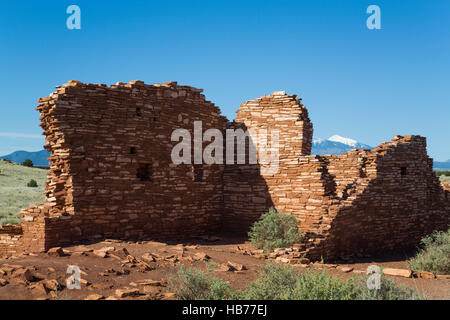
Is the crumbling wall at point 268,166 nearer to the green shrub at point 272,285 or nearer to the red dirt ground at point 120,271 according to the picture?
the red dirt ground at point 120,271

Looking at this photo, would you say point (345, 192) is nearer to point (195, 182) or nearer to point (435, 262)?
point (435, 262)

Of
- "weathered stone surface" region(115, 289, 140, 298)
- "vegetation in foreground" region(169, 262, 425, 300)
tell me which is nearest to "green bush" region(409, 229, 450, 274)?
"vegetation in foreground" region(169, 262, 425, 300)

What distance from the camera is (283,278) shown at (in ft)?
19.7

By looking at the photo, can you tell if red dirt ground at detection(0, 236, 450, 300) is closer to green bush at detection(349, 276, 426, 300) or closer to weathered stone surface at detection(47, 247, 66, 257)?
weathered stone surface at detection(47, 247, 66, 257)

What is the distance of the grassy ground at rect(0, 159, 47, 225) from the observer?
17536 millimetres

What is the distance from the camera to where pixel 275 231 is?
35.1 feet

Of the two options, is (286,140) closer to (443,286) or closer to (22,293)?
(443,286)

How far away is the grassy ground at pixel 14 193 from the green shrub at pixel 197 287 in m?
12.4

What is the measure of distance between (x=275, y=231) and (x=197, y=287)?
5.20 metres

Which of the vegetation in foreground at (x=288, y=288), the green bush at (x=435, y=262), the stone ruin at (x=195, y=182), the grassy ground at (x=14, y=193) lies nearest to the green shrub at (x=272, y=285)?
the vegetation in foreground at (x=288, y=288)

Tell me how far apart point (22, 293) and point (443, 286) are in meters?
7.90

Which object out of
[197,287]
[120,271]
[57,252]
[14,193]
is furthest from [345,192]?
[14,193]

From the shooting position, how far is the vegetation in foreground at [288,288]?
502 centimetres
